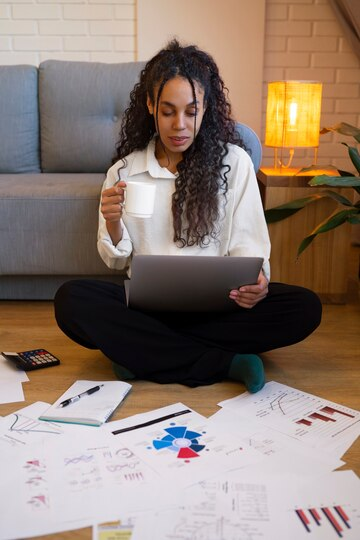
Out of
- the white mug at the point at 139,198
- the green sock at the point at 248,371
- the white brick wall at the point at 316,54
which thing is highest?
the white brick wall at the point at 316,54

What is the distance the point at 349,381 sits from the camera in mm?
1793

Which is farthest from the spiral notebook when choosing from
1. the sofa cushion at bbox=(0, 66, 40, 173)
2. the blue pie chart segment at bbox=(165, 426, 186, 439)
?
the sofa cushion at bbox=(0, 66, 40, 173)

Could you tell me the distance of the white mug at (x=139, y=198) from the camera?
1475 millimetres

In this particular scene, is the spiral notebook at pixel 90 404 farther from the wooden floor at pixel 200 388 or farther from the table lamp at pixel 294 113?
the table lamp at pixel 294 113

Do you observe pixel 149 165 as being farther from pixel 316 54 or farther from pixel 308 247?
pixel 316 54

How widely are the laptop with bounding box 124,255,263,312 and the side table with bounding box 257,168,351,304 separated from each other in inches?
29.2

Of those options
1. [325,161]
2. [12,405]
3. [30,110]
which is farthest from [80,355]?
[325,161]

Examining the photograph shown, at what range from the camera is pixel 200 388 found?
174 centimetres

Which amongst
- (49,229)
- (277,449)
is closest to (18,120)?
(49,229)

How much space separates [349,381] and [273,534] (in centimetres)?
76

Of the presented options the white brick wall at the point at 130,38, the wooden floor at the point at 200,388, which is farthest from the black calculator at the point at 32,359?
the white brick wall at the point at 130,38

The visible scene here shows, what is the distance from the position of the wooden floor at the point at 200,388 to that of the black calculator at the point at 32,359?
0.07ft

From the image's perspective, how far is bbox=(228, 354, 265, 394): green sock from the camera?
1.68 metres

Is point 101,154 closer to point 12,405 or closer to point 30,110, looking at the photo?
point 30,110
